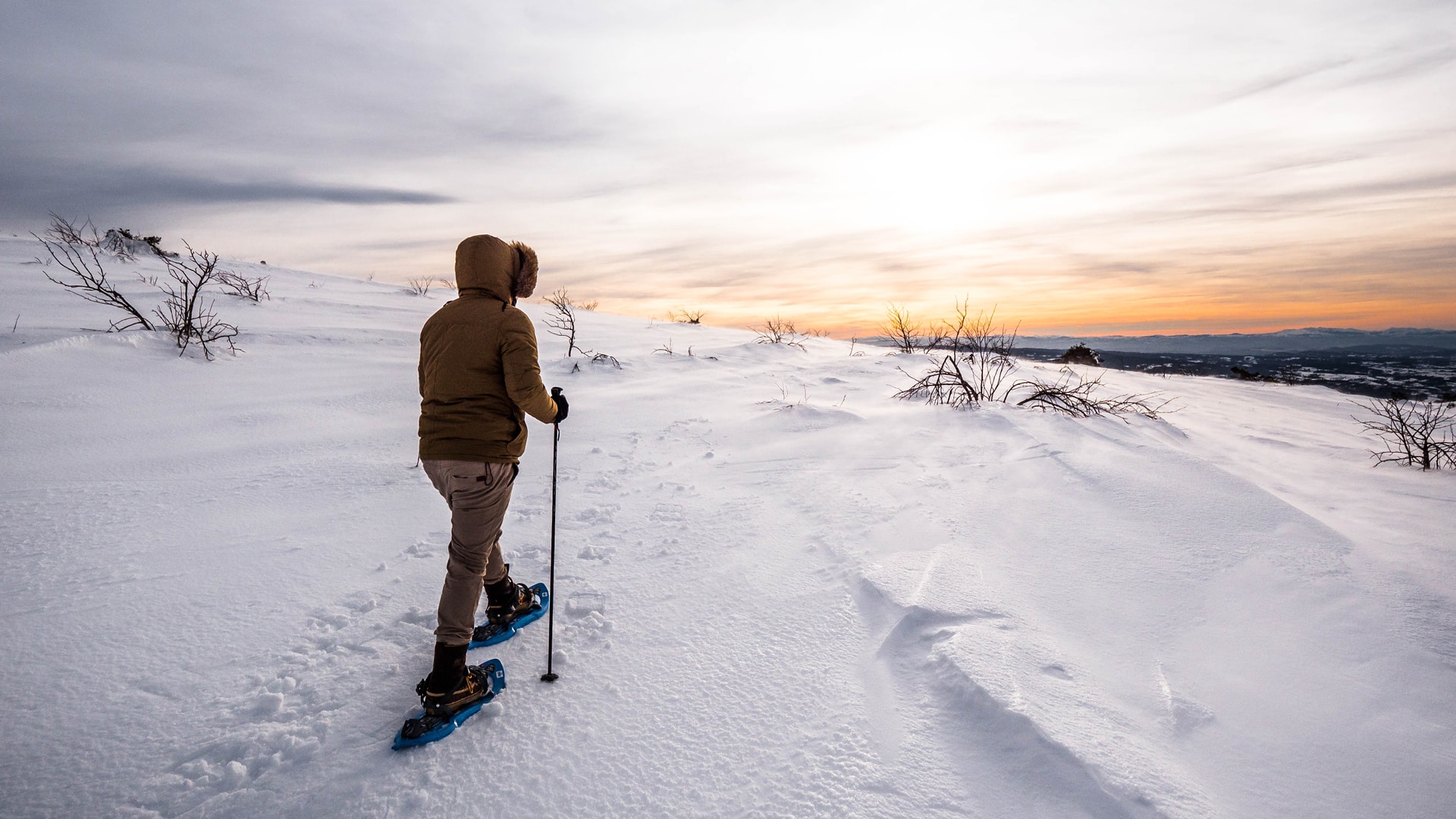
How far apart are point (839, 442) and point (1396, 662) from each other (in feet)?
10.7

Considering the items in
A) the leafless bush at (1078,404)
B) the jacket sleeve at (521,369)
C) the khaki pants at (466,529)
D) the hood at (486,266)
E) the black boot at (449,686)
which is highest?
the hood at (486,266)

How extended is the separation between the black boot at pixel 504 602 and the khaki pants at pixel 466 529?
0.40 meters

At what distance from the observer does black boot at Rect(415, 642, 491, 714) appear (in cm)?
192

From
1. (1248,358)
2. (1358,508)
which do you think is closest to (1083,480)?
(1358,508)

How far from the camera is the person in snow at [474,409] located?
210 centimetres

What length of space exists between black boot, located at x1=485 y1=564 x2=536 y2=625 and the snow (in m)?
0.12

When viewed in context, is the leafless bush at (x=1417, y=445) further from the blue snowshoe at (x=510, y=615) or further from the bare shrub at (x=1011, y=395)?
the blue snowshoe at (x=510, y=615)

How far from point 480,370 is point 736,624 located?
57.6 inches

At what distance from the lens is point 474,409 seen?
2135 mm

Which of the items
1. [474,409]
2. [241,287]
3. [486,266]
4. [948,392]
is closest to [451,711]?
[474,409]

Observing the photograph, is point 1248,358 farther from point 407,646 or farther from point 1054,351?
point 407,646

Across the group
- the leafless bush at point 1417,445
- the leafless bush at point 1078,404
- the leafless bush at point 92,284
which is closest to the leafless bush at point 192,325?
the leafless bush at point 92,284

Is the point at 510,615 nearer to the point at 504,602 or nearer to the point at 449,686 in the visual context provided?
the point at 504,602

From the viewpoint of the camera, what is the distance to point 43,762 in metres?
1.69
